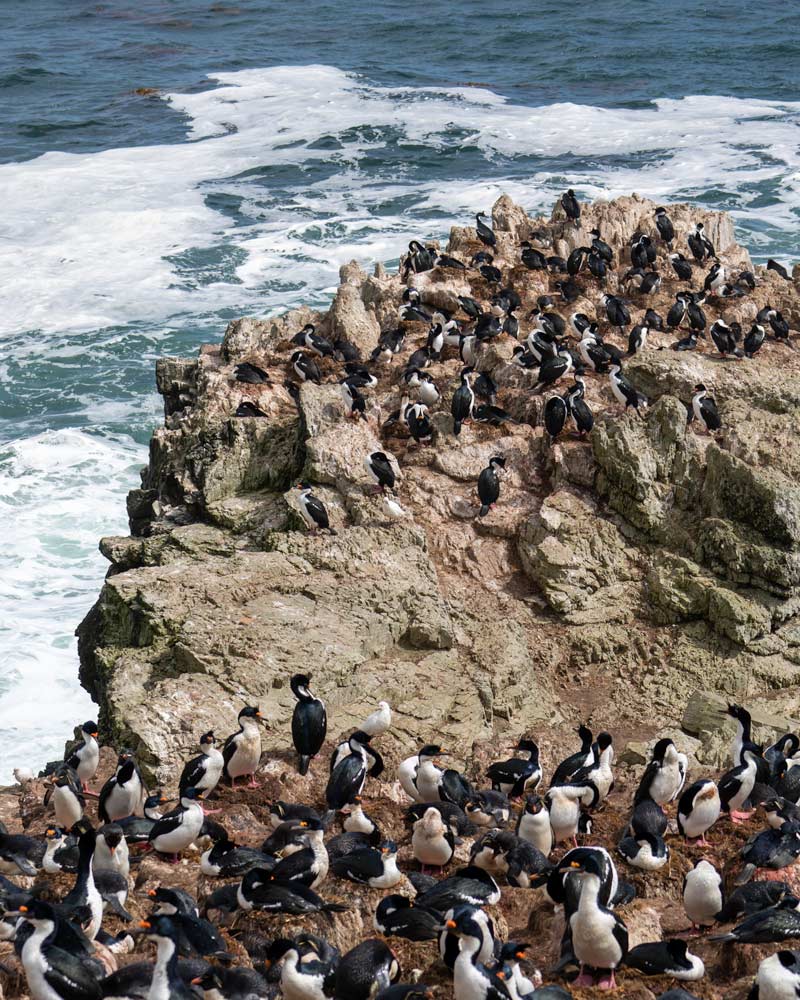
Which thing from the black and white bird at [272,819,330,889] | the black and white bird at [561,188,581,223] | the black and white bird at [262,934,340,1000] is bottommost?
the black and white bird at [272,819,330,889]

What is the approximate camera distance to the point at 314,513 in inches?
696

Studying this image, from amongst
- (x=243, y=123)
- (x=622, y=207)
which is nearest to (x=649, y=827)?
(x=622, y=207)

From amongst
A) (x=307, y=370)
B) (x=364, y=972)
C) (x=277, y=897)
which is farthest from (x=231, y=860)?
(x=307, y=370)

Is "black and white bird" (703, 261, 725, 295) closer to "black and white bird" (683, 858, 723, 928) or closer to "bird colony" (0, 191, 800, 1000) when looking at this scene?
"bird colony" (0, 191, 800, 1000)

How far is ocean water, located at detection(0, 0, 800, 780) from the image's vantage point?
100 ft

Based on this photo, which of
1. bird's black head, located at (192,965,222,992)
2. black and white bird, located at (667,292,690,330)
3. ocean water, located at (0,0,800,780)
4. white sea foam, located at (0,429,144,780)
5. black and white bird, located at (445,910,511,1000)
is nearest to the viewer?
black and white bird, located at (445,910,511,1000)

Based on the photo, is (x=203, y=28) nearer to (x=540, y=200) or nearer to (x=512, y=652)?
(x=540, y=200)

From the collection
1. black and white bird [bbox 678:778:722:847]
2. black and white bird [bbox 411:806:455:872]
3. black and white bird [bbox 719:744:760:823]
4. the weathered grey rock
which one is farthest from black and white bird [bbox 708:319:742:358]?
black and white bird [bbox 411:806:455:872]

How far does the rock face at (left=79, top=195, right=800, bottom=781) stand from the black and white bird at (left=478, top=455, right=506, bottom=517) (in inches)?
7.2

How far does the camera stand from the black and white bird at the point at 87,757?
14641mm

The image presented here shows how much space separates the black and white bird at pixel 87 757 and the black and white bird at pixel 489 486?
21.8 feet

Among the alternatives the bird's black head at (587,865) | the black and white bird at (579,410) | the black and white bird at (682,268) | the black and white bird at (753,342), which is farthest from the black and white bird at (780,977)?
the black and white bird at (682,268)

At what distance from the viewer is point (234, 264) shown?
43.2m

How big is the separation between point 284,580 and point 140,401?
1870cm
